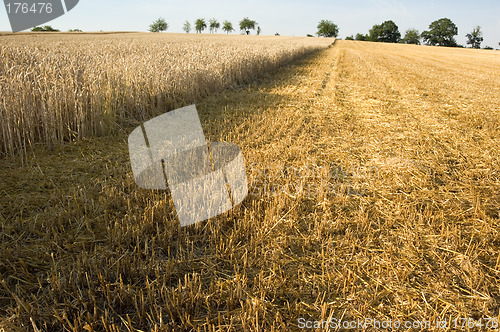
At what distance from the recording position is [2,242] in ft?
7.62

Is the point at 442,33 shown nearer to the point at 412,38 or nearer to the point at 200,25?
the point at 412,38

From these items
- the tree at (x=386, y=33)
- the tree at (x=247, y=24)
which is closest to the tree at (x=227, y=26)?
the tree at (x=247, y=24)

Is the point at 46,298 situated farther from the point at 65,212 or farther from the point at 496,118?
the point at 496,118

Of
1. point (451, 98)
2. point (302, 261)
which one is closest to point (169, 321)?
point (302, 261)

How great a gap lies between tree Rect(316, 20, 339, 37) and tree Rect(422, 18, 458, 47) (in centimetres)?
2828

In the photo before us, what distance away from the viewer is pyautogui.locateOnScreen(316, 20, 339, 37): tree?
10300 centimetres

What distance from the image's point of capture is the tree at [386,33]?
9262 cm

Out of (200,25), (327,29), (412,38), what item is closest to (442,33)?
(412,38)

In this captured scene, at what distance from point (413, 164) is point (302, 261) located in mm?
2682

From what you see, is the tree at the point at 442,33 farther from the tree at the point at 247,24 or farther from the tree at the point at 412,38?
the tree at the point at 247,24

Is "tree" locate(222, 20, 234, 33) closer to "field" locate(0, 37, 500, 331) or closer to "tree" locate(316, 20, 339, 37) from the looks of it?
"tree" locate(316, 20, 339, 37)

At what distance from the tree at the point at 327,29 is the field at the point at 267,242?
366 ft

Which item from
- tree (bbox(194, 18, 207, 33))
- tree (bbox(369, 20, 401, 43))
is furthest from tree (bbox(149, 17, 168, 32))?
tree (bbox(369, 20, 401, 43))

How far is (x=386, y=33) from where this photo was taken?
3664 inches
